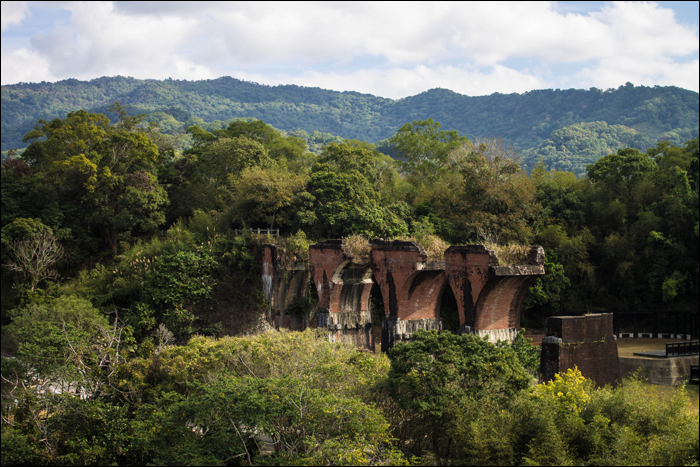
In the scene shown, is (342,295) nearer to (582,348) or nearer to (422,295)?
(422,295)

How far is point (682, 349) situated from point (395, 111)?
11209cm

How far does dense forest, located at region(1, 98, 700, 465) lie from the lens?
9.49m

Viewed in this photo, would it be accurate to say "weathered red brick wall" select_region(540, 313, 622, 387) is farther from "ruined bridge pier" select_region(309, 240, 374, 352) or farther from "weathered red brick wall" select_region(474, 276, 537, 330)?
"ruined bridge pier" select_region(309, 240, 374, 352)

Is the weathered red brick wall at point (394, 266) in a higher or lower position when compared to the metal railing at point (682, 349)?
higher

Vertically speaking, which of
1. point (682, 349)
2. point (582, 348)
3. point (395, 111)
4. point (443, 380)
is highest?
point (395, 111)

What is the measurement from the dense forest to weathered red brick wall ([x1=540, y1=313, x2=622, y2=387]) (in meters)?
0.62

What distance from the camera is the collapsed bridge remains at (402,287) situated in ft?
45.8

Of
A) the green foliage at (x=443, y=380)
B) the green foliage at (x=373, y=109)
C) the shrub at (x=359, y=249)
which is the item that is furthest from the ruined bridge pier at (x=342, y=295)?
the green foliage at (x=373, y=109)

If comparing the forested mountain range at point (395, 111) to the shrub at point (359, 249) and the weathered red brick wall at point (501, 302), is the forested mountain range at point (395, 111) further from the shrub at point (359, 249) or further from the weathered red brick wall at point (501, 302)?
the weathered red brick wall at point (501, 302)

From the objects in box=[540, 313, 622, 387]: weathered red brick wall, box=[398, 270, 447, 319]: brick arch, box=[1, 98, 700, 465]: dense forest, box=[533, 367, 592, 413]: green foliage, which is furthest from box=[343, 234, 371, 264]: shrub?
box=[533, 367, 592, 413]: green foliage

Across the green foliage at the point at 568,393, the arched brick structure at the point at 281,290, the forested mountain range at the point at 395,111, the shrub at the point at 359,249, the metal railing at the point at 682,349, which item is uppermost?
the forested mountain range at the point at 395,111

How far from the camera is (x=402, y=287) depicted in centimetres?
1653

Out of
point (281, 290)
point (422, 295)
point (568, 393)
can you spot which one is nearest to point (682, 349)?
point (422, 295)

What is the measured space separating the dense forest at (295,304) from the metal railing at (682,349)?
11.4 ft
